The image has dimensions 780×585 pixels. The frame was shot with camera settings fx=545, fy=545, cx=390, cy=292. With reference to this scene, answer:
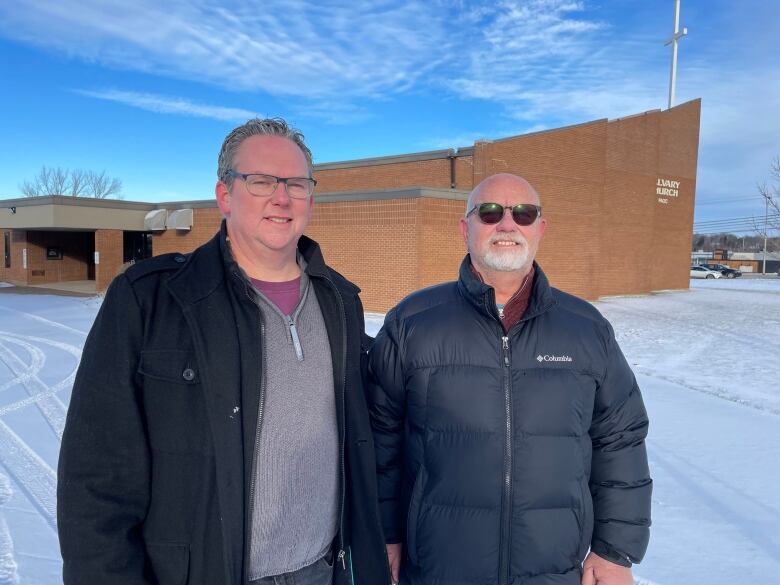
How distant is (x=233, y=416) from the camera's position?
1.68 meters

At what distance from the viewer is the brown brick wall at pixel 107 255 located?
23547 mm

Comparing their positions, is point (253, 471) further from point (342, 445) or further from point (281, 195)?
point (281, 195)

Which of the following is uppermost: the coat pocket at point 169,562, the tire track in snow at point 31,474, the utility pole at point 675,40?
the utility pole at point 675,40

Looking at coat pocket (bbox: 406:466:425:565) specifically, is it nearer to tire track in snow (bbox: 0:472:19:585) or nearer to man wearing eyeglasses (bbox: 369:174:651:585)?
man wearing eyeglasses (bbox: 369:174:651:585)

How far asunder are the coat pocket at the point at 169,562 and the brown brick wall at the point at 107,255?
24.4 metres

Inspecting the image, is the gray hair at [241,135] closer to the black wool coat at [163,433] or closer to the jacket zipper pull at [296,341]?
the black wool coat at [163,433]

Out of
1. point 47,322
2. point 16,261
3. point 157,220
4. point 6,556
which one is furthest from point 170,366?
point 16,261

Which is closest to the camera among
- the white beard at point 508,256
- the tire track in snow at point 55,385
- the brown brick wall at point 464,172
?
the white beard at point 508,256

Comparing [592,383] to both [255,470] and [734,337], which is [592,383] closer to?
[255,470]

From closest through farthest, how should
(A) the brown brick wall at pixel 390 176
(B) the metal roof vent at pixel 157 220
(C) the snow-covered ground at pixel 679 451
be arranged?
(C) the snow-covered ground at pixel 679 451 → (A) the brown brick wall at pixel 390 176 → (B) the metal roof vent at pixel 157 220

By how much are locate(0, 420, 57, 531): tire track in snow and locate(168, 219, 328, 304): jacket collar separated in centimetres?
305

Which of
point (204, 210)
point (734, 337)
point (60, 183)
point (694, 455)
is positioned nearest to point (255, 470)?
point (694, 455)

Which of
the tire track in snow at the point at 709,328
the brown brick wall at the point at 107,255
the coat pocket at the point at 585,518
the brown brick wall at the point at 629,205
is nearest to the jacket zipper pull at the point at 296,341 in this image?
the coat pocket at the point at 585,518

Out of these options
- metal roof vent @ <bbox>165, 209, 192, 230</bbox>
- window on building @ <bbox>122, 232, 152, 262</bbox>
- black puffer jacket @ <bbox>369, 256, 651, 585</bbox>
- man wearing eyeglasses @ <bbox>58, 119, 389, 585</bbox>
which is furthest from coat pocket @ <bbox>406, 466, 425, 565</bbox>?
window on building @ <bbox>122, 232, 152, 262</bbox>
